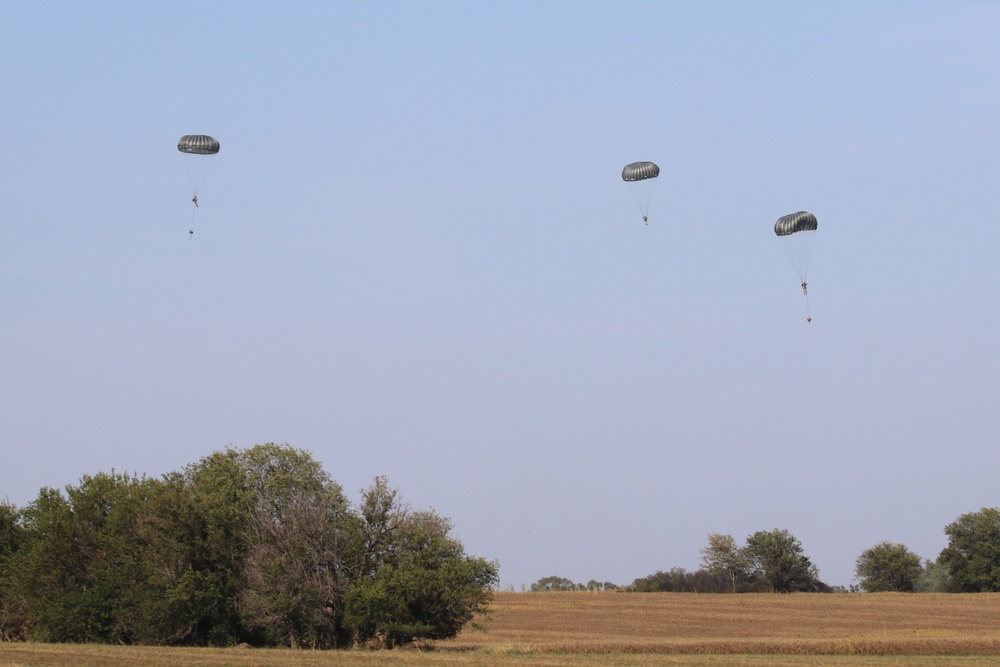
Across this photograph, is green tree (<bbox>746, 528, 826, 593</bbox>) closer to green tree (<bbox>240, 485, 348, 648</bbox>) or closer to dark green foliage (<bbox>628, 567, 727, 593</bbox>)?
dark green foliage (<bbox>628, 567, 727, 593</bbox>)

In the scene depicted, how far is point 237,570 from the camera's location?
4347 cm

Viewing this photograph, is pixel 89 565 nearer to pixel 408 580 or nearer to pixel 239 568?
pixel 239 568

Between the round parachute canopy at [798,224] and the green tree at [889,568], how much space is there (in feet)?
246

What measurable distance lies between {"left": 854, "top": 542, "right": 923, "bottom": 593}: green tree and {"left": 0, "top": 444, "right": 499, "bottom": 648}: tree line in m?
85.5

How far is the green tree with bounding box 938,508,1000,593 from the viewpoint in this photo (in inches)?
3925

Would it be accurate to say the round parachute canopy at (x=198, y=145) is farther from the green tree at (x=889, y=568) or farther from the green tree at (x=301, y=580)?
the green tree at (x=889, y=568)

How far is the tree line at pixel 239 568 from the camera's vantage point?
40.4m

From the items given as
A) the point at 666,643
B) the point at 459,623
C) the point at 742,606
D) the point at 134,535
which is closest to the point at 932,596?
the point at 742,606

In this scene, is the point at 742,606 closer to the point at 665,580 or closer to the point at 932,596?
the point at 932,596

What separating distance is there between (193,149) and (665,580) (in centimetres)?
6777

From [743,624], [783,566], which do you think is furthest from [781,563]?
[743,624]

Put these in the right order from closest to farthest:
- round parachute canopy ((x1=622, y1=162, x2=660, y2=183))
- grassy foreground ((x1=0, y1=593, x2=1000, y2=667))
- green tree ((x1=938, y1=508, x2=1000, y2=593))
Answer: grassy foreground ((x1=0, y1=593, x2=1000, y2=667)) < round parachute canopy ((x1=622, y1=162, x2=660, y2=183)) < green tree ((x1=938, y1=508, x2=1000, y2=593))

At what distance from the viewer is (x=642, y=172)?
55.9 meters

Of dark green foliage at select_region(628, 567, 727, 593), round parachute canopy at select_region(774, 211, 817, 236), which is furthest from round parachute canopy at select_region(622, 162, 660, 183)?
dark green foliage at select_region(628, 567, 727, 593)
